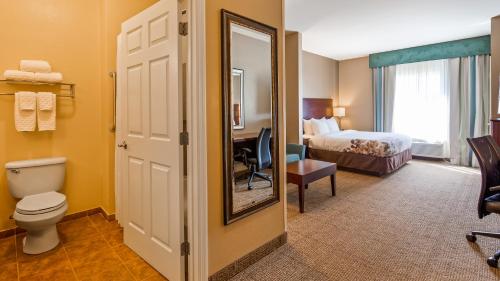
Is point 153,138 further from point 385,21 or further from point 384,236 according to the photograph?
point 385,21

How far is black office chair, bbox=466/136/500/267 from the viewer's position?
199cm

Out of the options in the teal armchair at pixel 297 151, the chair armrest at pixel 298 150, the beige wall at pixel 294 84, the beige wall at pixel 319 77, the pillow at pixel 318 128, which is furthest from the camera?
the beige wall at pixel 319 77

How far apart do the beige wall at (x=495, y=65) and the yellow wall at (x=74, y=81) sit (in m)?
5.45

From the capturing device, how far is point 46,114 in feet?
8.45

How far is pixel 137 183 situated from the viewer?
2.12 m

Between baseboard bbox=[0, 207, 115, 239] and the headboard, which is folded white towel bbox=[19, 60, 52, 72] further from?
the headboard

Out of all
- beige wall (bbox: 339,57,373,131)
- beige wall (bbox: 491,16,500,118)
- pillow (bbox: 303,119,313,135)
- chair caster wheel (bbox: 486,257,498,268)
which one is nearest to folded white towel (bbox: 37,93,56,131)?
chair caster wheel (bbox: 486,257,498,268)

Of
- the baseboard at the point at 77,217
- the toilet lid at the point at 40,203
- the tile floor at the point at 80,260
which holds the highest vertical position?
the toilet lid at the point at 40,203

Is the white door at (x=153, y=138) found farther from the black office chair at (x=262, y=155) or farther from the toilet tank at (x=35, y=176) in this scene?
the toilet tank at (x=35, y=176)

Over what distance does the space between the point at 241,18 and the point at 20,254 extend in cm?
268

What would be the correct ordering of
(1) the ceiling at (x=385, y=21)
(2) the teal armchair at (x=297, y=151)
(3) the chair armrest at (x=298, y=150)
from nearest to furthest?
(1) the ceiling at (x=385, y=21), (2) the teal armchair at (x=297, y=151), (3) the chair armrest at (x=298, y=150)

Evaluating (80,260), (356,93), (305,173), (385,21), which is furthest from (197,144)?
(356,93)

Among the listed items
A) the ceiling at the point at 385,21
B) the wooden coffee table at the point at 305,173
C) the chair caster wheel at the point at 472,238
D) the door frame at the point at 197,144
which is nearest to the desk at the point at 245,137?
the door frame at the point at 197,144

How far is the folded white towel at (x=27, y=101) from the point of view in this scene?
2.41 meters
